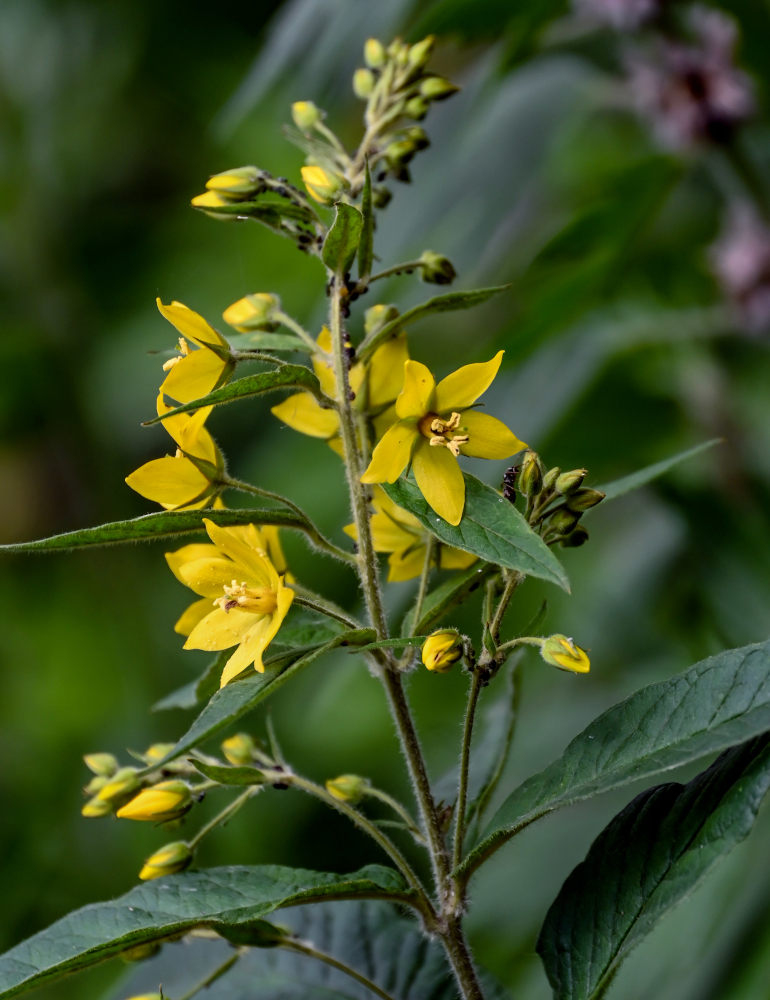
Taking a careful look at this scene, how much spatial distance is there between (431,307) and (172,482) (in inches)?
8.5

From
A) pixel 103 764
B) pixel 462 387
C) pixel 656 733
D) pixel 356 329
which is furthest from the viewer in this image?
pixel 356 329

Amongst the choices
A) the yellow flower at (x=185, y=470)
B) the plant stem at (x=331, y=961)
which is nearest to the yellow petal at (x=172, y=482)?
the yellow flower at (x=185, y=470)

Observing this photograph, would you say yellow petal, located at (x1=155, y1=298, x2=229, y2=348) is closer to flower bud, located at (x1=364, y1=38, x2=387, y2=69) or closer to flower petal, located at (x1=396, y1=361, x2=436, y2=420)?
flower petal, located at (x1=396, y1=361, x2=436, y2=420)

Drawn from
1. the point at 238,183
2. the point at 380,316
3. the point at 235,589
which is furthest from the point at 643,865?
the point at 238,183

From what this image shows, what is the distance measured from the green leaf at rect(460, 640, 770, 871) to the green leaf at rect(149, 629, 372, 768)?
15cm

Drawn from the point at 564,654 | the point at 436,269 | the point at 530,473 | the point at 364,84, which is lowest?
the point at 564,654

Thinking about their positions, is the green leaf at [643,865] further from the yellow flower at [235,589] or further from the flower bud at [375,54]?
the flower bud at [375,54]

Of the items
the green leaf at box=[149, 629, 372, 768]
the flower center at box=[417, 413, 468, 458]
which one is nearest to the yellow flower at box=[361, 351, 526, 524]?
the flower center at box=[417, 413, 468, 458]

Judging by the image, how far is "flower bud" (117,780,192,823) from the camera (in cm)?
80

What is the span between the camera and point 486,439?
757mm

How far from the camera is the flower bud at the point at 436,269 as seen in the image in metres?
0.83

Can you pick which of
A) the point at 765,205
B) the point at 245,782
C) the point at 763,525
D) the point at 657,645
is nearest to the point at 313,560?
the point at 657,645

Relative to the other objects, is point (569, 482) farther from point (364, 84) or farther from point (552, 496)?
point (364, 84)

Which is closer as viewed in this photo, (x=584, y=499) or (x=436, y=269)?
(x=584, y=499)
